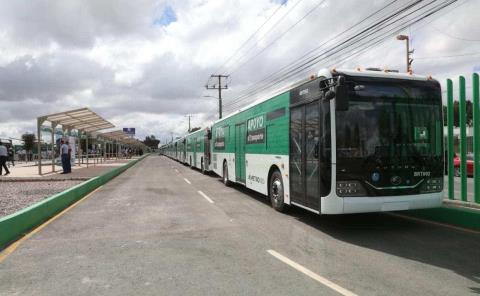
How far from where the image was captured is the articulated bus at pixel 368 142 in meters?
7.72

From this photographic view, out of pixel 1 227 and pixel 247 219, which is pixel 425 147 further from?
pixel 1 227

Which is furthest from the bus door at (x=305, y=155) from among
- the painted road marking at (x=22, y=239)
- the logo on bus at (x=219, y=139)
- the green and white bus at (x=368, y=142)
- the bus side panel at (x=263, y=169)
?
the logo on bus at (x=219, y=139)

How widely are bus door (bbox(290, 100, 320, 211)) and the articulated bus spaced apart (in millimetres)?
20

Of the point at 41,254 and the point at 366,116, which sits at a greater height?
the point at 366,116

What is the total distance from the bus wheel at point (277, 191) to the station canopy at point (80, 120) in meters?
15.8

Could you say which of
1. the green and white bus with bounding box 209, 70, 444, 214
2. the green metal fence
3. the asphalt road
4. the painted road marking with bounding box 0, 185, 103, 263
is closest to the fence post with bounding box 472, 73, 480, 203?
the green metal fence

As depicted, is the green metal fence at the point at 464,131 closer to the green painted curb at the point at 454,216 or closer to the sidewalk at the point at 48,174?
the green painted curb at the point at 454,216

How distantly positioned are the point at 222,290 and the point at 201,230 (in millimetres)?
3538

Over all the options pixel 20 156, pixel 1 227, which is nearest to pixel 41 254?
pixel 1 227

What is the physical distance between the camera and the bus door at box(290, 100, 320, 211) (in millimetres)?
8211

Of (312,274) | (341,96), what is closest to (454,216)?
(341,96)

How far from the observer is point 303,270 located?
5734 mm

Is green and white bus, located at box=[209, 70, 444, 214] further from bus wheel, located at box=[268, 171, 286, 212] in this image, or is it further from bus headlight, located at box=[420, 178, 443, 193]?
bus wheel, located at box=[268, 171, 286, 212]

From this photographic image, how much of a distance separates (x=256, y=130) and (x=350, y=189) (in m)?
5.47
